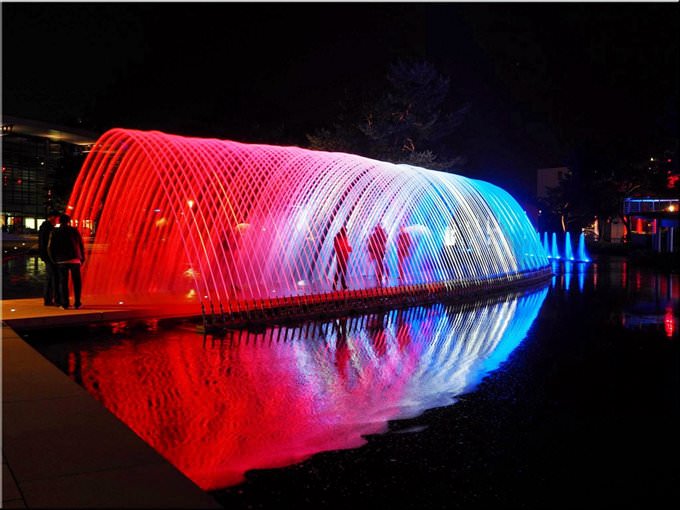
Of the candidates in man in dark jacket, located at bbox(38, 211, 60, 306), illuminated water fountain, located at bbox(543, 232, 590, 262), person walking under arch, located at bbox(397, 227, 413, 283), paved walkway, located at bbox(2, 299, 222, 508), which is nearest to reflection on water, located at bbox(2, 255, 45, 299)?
man in dark jacket, located at bbox(38, 211, 60, 306)

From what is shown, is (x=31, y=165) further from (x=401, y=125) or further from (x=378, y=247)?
(x=378, y=247)

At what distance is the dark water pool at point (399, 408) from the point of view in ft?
16.1

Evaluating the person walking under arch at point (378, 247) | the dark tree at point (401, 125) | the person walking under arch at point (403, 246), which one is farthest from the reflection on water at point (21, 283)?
the dark tree at point (401, 125)

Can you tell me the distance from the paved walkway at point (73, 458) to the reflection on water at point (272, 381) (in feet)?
1.33

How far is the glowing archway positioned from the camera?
15672 millimetres

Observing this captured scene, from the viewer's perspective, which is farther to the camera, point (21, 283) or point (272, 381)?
point (21, 283)

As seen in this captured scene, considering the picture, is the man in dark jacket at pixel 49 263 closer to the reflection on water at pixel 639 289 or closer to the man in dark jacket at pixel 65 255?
the man in dark jacket at pixel 65 255

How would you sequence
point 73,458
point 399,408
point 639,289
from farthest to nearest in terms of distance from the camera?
point 639,289 → point 399,408 → point 73,458

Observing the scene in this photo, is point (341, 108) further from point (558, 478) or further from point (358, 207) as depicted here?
point (558, 478)

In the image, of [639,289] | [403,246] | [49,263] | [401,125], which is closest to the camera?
[49,263]

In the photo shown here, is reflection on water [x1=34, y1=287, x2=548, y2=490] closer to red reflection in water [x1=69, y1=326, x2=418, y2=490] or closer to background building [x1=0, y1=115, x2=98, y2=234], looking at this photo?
red reflection in water [x1=69, y1=326, x2=418, y2=490]

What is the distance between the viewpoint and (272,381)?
8.20 meters

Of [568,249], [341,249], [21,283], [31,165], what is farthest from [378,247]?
[31,165]

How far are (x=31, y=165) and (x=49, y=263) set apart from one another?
240ft
